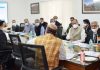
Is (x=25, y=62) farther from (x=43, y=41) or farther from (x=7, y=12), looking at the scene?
(x=7, y=12)

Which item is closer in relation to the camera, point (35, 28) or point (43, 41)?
point (43, 41)

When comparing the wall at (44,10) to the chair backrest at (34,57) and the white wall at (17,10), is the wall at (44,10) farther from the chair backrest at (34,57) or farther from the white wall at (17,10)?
the chair backrest at (34,57)

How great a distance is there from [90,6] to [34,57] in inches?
164

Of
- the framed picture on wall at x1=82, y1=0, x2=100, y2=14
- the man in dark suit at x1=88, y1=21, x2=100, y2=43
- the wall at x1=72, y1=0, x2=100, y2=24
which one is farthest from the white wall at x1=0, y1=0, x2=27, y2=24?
the man in dark suit at x1=88, y1=21, x2=100, y2=43

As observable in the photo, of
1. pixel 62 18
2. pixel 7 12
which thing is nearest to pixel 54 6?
pixel 62 18

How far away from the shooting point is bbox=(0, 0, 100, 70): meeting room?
2.25 m

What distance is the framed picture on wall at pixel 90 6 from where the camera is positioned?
18.5ft

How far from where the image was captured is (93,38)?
3.85 metres

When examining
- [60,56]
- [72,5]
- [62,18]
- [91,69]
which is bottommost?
[91,69]

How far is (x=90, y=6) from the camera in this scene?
5.84 metres

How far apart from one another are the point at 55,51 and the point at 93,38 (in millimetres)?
1756

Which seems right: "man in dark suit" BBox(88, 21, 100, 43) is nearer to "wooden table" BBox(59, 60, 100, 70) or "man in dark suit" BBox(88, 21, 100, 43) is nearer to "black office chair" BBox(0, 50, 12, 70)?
"wooden table" BBox(59, 60, 100, 70)

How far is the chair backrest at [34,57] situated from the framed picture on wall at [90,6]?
3946 millimetres

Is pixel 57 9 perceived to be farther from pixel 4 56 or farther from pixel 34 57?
pixel 34 57
